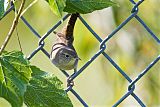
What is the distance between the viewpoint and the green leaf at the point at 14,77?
1009mm

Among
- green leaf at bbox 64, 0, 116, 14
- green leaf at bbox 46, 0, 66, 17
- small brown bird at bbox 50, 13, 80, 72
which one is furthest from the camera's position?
small brown bird at bbox 50, 13, 80, 72

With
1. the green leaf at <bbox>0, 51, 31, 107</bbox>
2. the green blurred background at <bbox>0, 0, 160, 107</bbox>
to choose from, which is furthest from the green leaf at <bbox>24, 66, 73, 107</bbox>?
the green blurred background at <bbox>0, 0, 160, 107</bbox>

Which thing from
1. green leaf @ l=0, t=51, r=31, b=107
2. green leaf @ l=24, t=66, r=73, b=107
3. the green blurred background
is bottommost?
the green blurred background

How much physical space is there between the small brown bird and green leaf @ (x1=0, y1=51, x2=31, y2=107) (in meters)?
0.40

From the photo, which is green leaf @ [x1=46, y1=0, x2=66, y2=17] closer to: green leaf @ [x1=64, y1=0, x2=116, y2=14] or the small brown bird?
green leaf @ [x1=64, y1=0, x2=116, y2=14]

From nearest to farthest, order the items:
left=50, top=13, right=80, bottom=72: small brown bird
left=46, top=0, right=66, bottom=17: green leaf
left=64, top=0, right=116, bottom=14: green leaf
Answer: left=46, top=0, right=66, bottom=17: green leaf < left=64, top=0, right=116, bottom=14: green leaf < left=50, top=13, right=80, bottom=72: small brown bird

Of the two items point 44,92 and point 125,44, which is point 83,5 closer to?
point 44,92

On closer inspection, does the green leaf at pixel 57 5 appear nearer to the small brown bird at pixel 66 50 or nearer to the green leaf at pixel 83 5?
the green leaf at pixel 83 5

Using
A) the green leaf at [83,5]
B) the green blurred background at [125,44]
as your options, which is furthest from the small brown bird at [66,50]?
the green blurred background at [125,44]

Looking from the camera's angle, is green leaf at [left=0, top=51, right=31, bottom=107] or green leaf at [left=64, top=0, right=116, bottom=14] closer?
green leaf at [left=0, top=51, right=31, bottom=107]

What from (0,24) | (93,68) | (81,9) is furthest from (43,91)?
(93,68)

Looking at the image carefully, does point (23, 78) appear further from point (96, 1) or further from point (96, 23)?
point (96, 23)

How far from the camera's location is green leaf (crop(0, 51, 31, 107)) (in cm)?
101

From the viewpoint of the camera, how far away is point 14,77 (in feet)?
3.35
